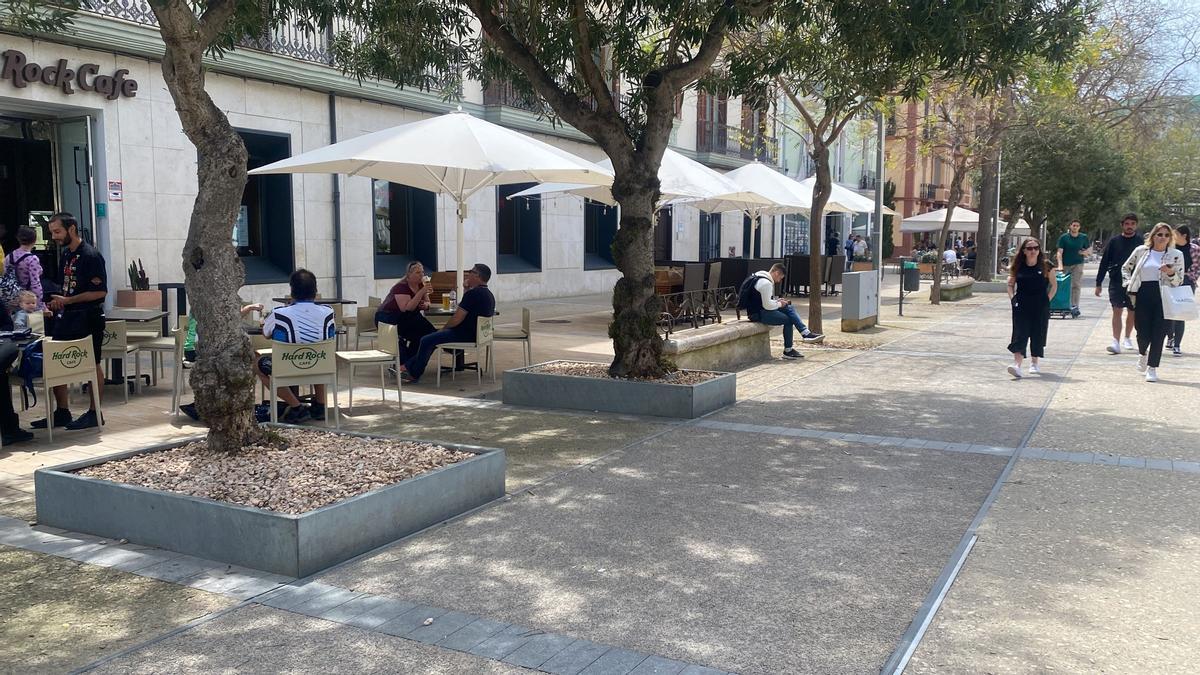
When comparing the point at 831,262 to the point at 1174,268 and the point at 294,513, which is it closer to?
the point at 1174,268

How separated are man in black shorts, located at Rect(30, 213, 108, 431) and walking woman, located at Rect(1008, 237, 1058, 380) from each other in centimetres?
890

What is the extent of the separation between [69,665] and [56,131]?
11.9 m

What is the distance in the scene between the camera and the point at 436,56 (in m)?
10.7

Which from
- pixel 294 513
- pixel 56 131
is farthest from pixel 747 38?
pixel 294 513

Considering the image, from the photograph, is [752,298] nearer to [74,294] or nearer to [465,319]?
[465,319]

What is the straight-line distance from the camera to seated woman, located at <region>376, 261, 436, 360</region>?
991cm

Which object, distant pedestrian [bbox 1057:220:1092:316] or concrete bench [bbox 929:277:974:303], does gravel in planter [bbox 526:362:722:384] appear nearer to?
distant pedestrian [bbox 1057:220:1092:316]

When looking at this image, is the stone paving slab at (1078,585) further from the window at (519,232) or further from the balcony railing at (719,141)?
the balcony railing at (719,141)

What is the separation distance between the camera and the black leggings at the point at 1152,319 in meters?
10.3

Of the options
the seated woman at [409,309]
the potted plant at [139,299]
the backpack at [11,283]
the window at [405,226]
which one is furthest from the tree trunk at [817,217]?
the backpack at [11,283]

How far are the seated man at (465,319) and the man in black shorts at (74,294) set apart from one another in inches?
121

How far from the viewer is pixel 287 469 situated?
539 centimetres

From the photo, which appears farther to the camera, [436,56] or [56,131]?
[56,131]

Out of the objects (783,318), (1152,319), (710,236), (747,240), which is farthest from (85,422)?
(747,240)
